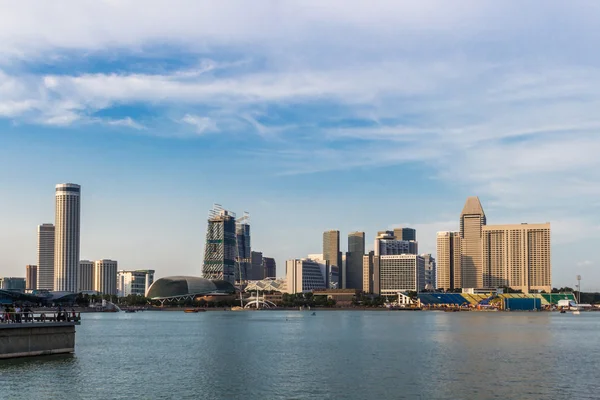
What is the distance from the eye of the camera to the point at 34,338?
67.1 m

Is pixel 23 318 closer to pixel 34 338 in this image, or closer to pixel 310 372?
pixel 34 338

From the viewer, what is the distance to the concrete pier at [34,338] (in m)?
64.5

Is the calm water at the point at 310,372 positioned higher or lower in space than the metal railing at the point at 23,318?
lower

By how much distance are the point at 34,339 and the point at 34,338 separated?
0.29 ft

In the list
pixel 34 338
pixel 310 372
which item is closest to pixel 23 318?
pixel 34 338

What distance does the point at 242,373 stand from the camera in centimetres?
7194

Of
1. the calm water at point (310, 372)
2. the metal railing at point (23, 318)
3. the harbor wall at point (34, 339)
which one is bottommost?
the calm water at point (310, 372)

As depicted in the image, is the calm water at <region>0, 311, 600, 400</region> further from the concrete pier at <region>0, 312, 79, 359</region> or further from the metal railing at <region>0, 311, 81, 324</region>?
the metal railing at <region>0, 311, 81, 324</region>

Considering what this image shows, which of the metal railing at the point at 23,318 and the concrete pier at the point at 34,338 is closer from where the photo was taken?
the concrete pier at the point at 34,338

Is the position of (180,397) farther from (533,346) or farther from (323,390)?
(533,346)

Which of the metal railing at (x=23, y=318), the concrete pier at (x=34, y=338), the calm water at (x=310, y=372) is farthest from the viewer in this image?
the metal railing at (x=23, y=318)

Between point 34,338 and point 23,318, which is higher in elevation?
point 23,318

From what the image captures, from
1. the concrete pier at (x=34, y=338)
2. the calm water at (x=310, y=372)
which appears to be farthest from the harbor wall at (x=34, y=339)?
the calm water at (x=310, y=372)

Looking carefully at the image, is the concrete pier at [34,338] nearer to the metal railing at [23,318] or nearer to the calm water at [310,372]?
the metal railing at [23,318]
